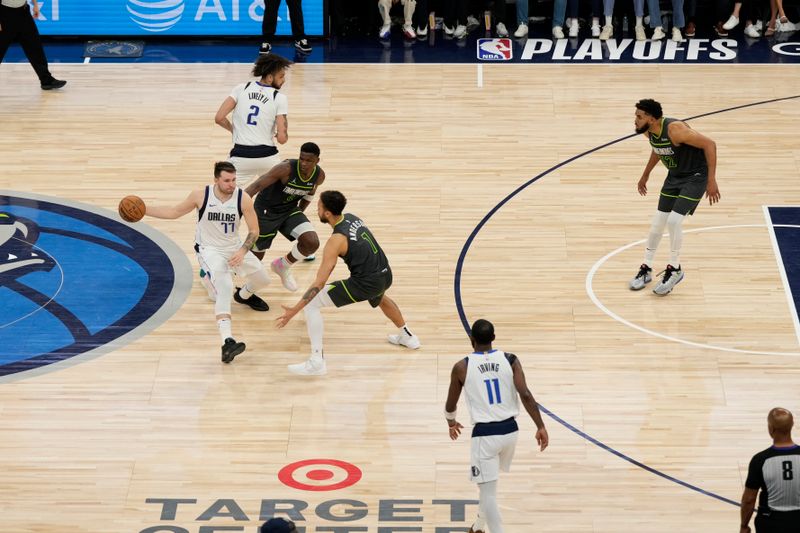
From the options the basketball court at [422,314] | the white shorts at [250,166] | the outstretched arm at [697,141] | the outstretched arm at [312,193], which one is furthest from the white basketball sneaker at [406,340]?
the outstretched arm at [697,141]

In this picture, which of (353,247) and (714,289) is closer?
(353,247)

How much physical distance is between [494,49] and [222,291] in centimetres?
802

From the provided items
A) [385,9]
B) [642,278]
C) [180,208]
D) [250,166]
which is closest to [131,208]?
[180,208]

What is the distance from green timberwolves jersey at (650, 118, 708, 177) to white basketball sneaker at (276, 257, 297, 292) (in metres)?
3.69

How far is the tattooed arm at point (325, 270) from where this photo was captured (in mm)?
10266

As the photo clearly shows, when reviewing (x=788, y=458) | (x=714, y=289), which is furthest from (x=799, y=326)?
(x=788, y=458)

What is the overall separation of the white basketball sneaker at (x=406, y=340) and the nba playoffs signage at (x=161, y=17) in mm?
7873

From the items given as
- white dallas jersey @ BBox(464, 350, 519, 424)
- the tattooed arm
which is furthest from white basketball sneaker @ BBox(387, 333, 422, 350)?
white dallas jersey @ BBox(464, 350, 519, 424)

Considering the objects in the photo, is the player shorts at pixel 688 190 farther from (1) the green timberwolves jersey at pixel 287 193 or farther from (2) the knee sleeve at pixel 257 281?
(2) the knee sleeve at pixel 257 281

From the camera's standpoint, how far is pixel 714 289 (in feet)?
40.3

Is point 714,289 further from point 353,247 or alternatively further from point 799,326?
point 353,247

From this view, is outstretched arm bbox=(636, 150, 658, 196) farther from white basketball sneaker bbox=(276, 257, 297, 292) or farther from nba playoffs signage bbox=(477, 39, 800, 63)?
nba playoffs signage bbox=(477, 39, 800, 63)

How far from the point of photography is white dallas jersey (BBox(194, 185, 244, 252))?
1102 centimetres

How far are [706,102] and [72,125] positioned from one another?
8.02m
